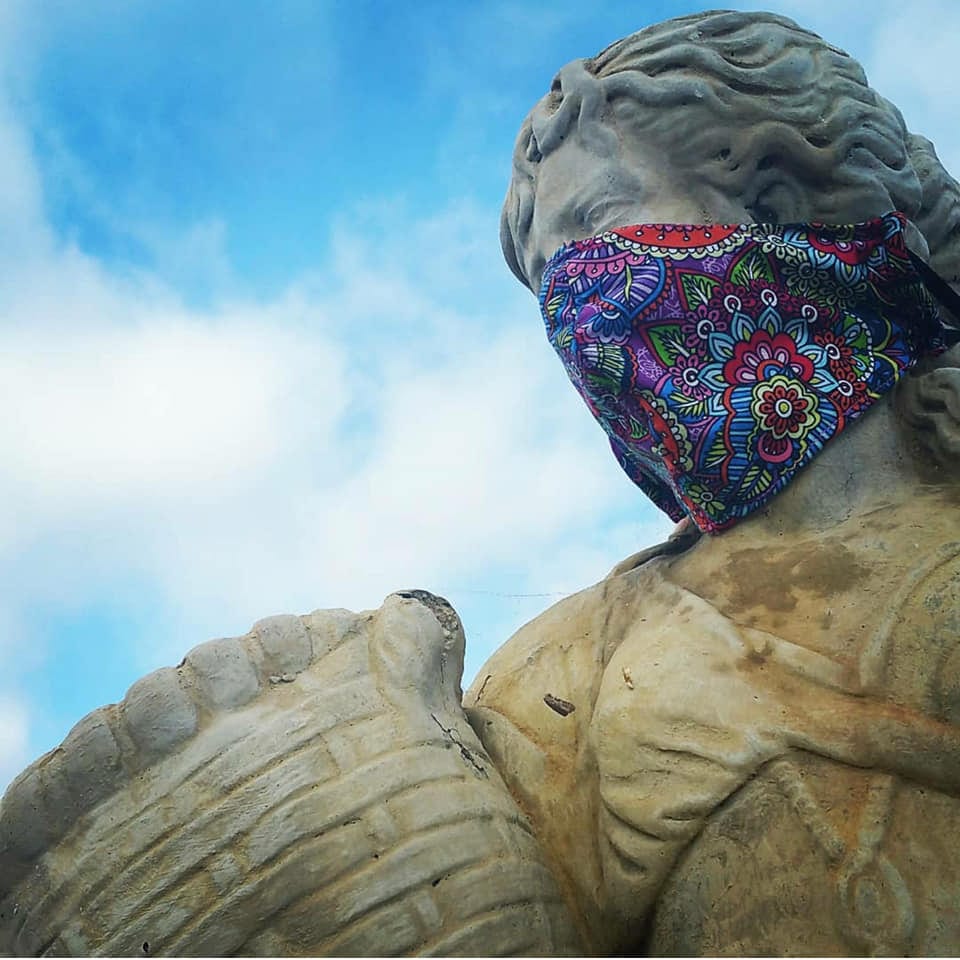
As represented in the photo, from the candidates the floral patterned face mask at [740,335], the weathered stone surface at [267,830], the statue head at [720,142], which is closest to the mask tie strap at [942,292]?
the floral patterned face mask at [740,335]

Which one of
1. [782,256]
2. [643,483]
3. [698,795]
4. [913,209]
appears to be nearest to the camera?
[698,795]

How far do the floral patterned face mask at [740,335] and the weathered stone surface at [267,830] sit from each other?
89 centimetres

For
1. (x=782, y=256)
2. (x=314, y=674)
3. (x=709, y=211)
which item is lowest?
(x=314, y=674)

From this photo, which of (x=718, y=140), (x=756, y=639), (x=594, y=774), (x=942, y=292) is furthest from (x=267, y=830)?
A: (x=942, y=292)

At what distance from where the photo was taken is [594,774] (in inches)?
94.7

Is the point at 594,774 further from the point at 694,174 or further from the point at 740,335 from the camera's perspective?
the point at 694,174

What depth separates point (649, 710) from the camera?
227 cm

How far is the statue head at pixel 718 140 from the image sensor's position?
274 centimetres

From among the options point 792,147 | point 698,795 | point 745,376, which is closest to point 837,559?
point 745,376

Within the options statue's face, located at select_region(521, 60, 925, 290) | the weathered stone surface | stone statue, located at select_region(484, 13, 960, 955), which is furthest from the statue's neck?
the weathered stone surface

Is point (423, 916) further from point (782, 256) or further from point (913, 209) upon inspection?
point (913, 209)

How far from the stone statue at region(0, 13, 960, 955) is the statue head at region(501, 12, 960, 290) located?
2.0 inches

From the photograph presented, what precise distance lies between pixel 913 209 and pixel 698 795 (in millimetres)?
1693

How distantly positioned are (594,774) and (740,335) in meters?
1.05
